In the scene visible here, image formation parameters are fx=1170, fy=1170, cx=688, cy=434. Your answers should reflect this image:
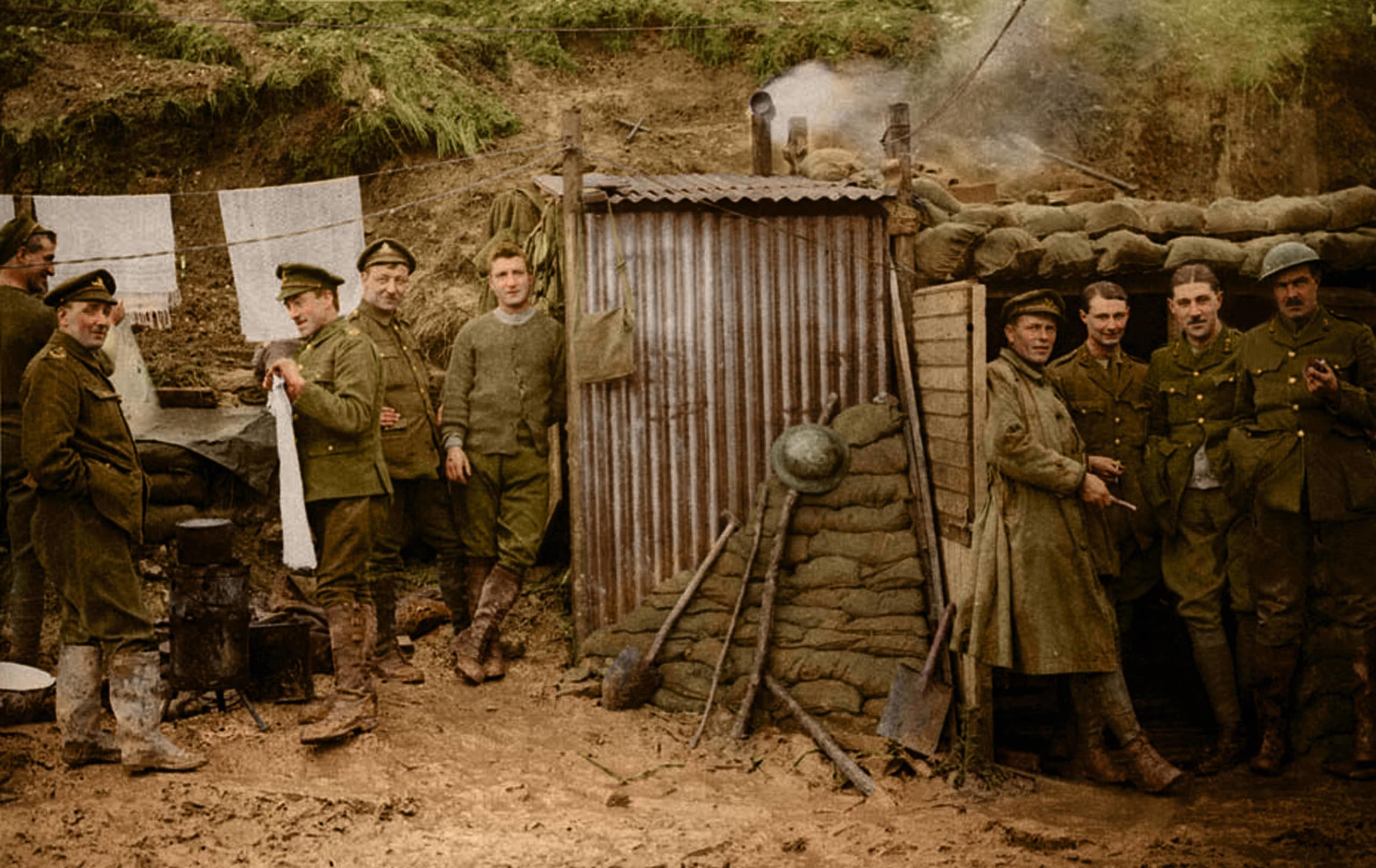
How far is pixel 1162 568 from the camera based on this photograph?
22.1ft

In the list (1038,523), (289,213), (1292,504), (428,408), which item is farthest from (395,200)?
(1292,504)

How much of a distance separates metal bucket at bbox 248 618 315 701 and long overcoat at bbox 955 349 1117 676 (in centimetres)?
375

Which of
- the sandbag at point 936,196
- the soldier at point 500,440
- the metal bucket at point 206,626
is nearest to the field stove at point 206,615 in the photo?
the metal bucket at point 206,626

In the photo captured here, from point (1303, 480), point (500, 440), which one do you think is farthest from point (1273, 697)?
point (500, 440)

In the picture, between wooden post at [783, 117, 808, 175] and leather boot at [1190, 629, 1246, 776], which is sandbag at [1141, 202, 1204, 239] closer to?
leather boot at [1190, 629, 1246, 776]

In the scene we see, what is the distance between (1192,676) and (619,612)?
11.8ft

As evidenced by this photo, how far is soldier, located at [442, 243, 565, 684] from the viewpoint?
24.3ft

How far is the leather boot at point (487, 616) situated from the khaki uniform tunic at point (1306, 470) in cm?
433

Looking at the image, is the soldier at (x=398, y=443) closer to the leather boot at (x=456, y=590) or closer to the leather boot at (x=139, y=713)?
the leather boot at (x=456, y=590)

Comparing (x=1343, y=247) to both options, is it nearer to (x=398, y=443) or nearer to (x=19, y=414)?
(x=398, y=443)

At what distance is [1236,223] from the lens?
761 centimetres

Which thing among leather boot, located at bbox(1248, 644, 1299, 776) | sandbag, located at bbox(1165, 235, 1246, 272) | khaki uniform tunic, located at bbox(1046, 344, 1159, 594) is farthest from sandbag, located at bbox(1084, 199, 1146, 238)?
leather boot, located at bbox(1248, 644, 1299, 776)

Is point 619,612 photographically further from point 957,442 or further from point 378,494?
point 957,442

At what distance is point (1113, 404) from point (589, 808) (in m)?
3.67
